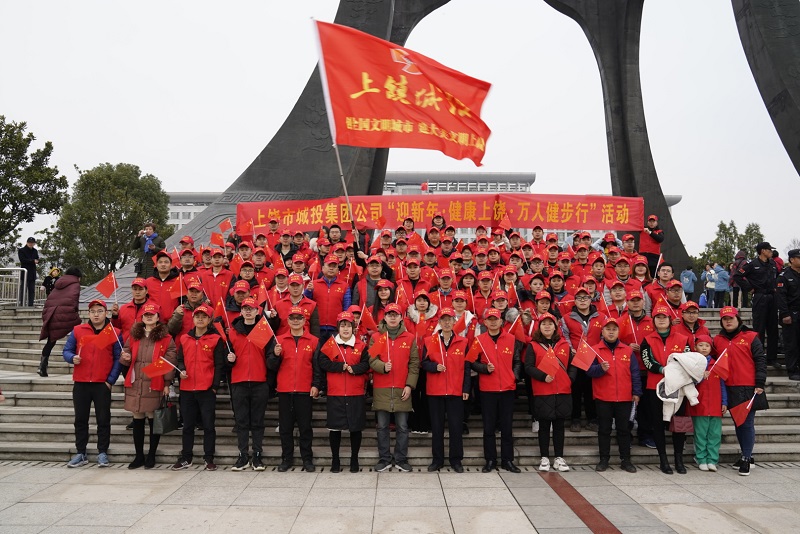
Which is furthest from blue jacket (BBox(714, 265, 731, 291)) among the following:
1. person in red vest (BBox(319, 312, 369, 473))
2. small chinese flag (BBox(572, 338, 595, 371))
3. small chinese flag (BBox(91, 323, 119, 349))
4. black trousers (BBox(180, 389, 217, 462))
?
small chinese flag (BBox(91, 323, 119, 349))

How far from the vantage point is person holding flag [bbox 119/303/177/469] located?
239 inches

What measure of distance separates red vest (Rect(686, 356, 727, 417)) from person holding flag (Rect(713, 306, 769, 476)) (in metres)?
0.18

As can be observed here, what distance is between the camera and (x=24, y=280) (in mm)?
13250

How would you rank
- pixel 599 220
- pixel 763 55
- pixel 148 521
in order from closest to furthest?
1. pixel 148 521
2. pixel 599 220
3. pixel 763 55

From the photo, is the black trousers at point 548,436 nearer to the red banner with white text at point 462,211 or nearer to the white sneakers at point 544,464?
the white sneakers at point 544,464

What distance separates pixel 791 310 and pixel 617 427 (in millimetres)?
3974

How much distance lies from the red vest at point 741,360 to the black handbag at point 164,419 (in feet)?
20.2

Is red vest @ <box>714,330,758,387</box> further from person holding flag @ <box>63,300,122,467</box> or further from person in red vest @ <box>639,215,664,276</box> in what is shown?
person holding flag @ <box>63,300,122,467</box>

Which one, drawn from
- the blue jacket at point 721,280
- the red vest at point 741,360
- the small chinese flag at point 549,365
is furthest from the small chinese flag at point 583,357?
the blue jacket at point 721,280

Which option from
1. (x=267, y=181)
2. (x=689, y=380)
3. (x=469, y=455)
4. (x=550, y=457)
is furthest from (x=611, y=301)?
(x=267, y=181)

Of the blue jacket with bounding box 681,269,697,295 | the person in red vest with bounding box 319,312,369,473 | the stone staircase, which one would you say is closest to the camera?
the person in red vest with bounding box 319,312,369,473

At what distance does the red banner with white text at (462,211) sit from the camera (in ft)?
39.9

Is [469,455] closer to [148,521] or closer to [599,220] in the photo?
[148,521]

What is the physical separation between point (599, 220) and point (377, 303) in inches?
289
